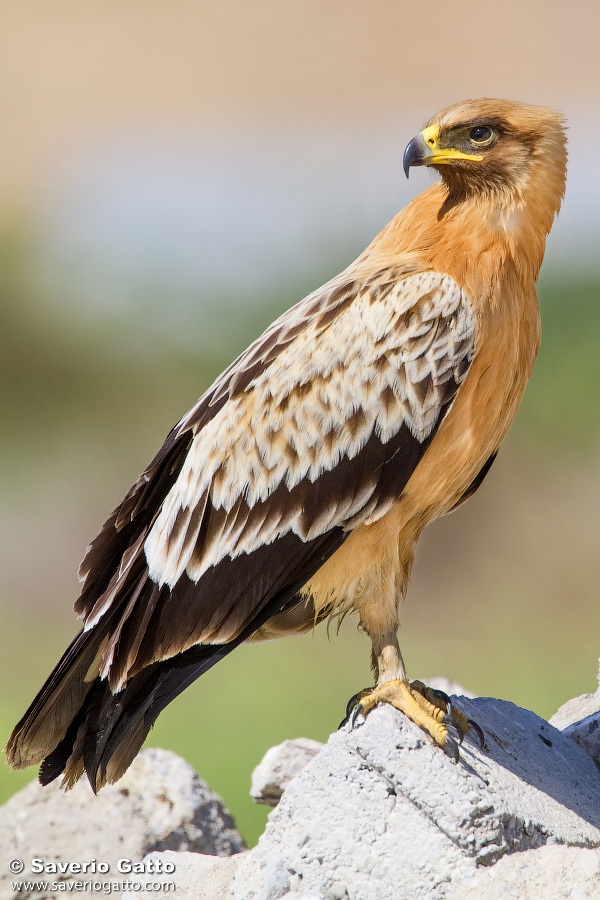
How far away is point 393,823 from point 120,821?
2.18 metres

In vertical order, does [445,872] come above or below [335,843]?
below

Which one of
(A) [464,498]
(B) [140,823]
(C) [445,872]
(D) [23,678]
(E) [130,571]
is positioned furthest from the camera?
(D) [23,678]

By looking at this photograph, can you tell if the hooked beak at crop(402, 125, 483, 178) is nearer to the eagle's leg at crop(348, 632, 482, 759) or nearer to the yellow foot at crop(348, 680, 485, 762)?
the eagle's leg at crop(348, 632, 482, 759)

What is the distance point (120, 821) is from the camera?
5148 mm

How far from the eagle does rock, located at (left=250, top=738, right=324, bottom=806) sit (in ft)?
4.06

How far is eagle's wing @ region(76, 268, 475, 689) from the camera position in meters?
3.86

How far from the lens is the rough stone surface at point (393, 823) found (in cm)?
345

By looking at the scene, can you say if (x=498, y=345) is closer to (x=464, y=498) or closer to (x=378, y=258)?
(x=378, y=258)

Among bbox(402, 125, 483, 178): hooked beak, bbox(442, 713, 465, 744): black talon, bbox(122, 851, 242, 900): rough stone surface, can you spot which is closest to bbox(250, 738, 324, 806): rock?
bbox(122, 851, 242, 900): rough stone surface

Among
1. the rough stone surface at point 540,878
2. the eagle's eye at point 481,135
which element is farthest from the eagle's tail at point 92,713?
the eagle's eye at point 481,135

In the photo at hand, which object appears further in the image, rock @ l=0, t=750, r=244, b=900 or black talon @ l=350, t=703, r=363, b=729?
rock @ l=0, t=750, r=244, b=900

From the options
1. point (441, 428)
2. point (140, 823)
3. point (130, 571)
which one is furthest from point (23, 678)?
point (441, 428)

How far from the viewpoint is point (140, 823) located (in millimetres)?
5160

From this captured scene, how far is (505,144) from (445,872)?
2.97m
